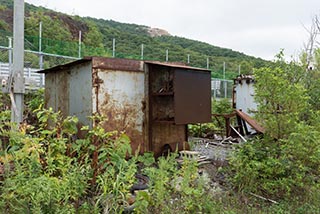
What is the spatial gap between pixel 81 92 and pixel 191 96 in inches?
68.4

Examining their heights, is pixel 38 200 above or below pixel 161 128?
below

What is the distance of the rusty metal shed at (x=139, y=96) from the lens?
455 centimetres

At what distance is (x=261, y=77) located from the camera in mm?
4480

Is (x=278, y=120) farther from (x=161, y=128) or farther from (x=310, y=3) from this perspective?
(x=310, y=3)

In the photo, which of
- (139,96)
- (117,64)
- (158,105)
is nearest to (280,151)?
(158,105)

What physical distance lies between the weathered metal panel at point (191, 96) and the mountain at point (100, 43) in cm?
139

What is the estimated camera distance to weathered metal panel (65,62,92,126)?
4578mm

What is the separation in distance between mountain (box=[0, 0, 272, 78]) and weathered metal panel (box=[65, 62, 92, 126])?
3.13 m

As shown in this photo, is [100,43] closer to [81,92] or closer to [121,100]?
[81,92]

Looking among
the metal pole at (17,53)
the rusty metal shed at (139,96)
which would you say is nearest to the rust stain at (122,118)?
the rusty metal shed at (139,96)

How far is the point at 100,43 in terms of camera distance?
24.0 m

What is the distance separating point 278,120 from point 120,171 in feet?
8.34

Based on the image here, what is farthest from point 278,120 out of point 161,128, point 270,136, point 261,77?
point 161,128

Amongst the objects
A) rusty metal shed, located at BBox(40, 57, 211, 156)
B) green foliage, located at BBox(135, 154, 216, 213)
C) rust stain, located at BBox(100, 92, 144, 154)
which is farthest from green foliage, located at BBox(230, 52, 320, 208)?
rust stain, located at BBox(100, 92, 144, 154)
